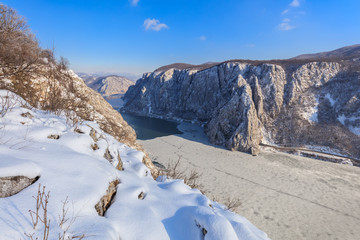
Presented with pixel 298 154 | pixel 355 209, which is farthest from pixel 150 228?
pixel 298 154

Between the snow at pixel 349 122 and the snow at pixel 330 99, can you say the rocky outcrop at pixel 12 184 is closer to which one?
the snow at pixel 349 122

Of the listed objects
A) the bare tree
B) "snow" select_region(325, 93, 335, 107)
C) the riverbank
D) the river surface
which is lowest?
the riverbank

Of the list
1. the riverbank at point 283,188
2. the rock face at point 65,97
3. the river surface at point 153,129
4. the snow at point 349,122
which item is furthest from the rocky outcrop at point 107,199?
the snow at point 349,122

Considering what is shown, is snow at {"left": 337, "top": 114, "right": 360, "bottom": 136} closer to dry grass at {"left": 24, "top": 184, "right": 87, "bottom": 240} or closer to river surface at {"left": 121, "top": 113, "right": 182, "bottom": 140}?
river surface at {"left": 121, "top": 113, "right": 182, "bottom": 140}

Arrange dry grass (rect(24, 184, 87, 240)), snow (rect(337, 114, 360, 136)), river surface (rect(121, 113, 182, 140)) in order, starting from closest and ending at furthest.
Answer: dry grass (rect(24, 184, 87, 240)), snow (rect(337, 114, 360, 136)), river surface (rect(121, 113, 182, 140))

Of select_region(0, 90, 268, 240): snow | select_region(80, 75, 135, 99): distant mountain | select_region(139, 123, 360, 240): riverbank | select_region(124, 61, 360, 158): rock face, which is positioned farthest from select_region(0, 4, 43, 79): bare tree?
select_region(80, 75, 135, 99): distant mountain

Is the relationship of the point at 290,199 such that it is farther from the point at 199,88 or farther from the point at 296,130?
the point at 199,88
